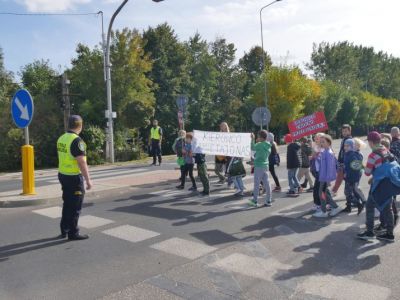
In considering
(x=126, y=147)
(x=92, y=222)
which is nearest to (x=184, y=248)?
(x=92, y=222)

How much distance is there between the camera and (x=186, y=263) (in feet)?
16.6

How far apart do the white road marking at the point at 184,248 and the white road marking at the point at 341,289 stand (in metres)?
1.51

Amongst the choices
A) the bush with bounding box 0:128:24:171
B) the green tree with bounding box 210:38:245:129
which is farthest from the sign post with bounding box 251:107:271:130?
the green tree with bounding box 210:38:245:129

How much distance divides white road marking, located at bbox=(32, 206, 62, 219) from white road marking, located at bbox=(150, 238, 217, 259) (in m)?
2.89

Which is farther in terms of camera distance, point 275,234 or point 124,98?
point 124,98

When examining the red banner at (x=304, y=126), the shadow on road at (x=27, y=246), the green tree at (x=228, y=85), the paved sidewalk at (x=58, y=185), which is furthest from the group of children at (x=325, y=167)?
the green tree at (x=228, y=85)

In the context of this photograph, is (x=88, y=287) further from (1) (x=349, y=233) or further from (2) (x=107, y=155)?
(2) (x=107, y=155)

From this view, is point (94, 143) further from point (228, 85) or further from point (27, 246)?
point (228, 85)

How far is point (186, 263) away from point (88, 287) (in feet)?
4.09

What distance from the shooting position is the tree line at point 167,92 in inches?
805

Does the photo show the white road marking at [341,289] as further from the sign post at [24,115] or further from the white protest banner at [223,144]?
the sign post at [24,115]

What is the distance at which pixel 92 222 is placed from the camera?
7.29 metres

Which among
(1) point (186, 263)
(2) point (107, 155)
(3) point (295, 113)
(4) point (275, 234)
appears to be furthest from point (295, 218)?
(3) point (295, 113)

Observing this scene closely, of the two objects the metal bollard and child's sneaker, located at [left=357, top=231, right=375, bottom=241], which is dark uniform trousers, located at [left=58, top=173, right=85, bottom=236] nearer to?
the metal bollard
